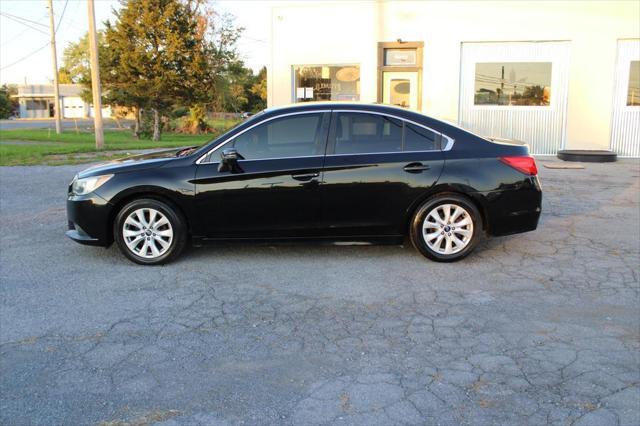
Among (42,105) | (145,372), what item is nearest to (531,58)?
(145,372)

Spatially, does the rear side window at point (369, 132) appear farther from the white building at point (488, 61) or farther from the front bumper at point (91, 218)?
the white building at point (488, 61)

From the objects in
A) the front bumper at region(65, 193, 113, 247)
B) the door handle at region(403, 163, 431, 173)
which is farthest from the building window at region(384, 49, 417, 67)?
the front bumper at region(65, 193, 113, 247)

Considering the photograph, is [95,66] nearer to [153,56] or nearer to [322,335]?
[153,56]

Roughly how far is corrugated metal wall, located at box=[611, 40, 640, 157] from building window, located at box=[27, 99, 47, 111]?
86.9 metres

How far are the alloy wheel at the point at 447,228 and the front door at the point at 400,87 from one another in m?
10.5

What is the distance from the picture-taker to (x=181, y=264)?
6.07m

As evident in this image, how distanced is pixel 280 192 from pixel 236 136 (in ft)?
2.51

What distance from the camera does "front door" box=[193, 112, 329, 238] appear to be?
5945 mm

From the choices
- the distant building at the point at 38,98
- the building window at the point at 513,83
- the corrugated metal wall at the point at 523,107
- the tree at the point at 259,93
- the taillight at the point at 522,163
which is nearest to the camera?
the taillight at the point at 522,163

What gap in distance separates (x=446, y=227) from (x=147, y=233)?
3141 millimetres

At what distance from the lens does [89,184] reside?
6078 millimetres

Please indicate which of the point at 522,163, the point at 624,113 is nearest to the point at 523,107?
the point at 624,113

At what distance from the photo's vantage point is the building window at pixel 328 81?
53.6 feet

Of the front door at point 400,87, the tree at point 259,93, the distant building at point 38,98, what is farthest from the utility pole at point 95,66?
the distant building at point 38,98
